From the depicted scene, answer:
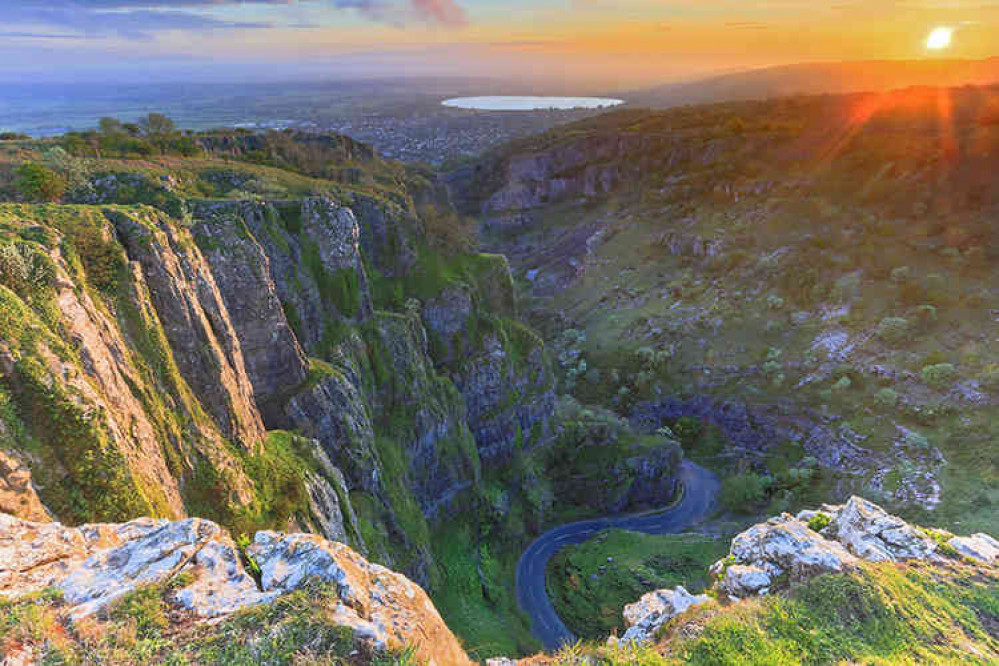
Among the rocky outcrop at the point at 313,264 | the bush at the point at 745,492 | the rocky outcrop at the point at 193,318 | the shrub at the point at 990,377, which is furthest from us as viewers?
the bush at the point at 745,492

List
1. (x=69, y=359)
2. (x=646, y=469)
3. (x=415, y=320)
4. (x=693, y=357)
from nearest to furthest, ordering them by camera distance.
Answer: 1. (x=69, y=359)
2. (x=415, y=320)
3. (x=646, y=469)
4. (x=693, y=357)

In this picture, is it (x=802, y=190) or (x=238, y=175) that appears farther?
(x=802, y=190)

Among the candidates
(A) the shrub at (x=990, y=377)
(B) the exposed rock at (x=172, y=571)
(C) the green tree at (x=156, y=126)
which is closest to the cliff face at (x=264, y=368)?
(B) the exposed rock at (x=172, y=571)

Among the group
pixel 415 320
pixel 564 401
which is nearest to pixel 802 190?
pixel 564 401

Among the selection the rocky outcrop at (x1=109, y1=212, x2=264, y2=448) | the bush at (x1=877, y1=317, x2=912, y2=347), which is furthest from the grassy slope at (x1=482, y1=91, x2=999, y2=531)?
the rocky outcrop at (x1=109, y1=212, x2=264, y2=448)

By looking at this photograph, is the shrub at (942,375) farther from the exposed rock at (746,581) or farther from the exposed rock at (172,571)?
the exposed rock at (172,571)

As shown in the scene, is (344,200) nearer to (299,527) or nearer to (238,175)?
(238,175)

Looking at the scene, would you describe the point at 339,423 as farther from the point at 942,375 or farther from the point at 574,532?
the point at 942,375

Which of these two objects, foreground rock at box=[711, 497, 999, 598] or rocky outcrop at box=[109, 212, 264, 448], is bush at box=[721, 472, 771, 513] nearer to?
foreground rock at box=[711, 497, 999, 598]
